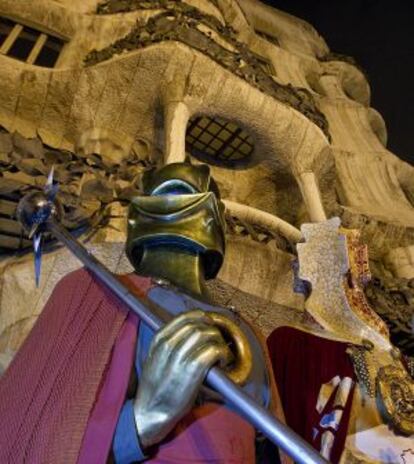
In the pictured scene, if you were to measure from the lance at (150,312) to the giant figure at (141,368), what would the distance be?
3.4 inches

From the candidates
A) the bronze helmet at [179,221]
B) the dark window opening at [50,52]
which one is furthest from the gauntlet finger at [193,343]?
the dark window opening at [50,52]

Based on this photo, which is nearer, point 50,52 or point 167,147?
point 167,147

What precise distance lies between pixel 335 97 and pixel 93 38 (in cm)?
950

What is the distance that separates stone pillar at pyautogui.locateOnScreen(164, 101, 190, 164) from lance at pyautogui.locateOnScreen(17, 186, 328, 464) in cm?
519

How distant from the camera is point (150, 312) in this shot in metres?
1.74

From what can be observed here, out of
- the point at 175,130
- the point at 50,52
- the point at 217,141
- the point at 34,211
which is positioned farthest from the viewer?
the point at 217,141

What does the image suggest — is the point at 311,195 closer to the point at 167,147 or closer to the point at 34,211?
the point at 167,147

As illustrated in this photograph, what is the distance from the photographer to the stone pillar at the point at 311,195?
9.07 metres

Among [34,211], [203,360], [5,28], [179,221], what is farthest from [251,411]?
[5,28]

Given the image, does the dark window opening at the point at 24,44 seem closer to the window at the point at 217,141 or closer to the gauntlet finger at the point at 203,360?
the window at the point at 217,141

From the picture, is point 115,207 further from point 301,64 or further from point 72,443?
point 301,64

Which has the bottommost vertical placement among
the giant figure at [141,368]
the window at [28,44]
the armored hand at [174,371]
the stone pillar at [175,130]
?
the window at [28,44]

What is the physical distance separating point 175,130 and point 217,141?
10.1ft

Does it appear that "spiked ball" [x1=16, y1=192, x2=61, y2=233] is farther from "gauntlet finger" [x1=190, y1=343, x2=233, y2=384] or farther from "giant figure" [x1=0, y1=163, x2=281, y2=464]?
"gauntlet finger" [x1=190, y1=343, x2=233, y2=384]
